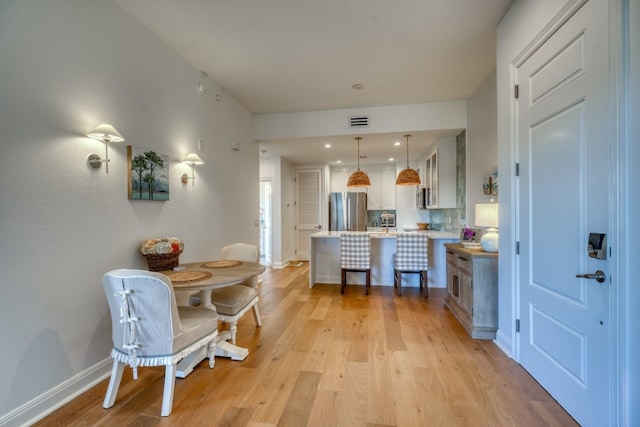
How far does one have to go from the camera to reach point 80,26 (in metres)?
1.91

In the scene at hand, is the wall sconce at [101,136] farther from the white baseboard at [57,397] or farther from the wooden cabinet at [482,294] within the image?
the wooden cabinet at [482,294]

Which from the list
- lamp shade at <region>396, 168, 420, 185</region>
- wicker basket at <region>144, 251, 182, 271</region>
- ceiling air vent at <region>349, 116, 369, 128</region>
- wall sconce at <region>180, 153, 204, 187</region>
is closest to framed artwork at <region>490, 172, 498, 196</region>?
lamp shade at <region>396, 168, 420, 185</region>

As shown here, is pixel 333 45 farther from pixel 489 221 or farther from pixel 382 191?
pixel 382 191

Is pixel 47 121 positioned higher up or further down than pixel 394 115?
further down

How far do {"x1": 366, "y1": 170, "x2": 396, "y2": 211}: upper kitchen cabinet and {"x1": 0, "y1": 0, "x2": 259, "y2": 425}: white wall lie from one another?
5.25 m

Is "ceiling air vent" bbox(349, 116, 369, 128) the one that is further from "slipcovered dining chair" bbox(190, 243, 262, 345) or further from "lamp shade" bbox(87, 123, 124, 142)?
"lamp shade" bbox(87, 123, 124, 142)

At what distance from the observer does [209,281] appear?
1.97m

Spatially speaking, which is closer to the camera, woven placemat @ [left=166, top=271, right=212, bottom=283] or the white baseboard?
the white baseboard

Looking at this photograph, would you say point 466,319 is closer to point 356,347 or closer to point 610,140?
point 356,347

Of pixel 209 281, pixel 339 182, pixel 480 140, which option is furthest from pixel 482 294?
pixel 339 182

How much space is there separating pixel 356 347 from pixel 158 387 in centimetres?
157

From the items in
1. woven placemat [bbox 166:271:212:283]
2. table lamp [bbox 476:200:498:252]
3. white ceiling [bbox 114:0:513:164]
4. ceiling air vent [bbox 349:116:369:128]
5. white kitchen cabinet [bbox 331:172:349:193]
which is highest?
white ceiling [bbox 114:0:513:164]

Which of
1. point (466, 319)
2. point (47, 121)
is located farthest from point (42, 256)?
point (466, 319)

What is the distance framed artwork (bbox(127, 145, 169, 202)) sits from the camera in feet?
7.49
